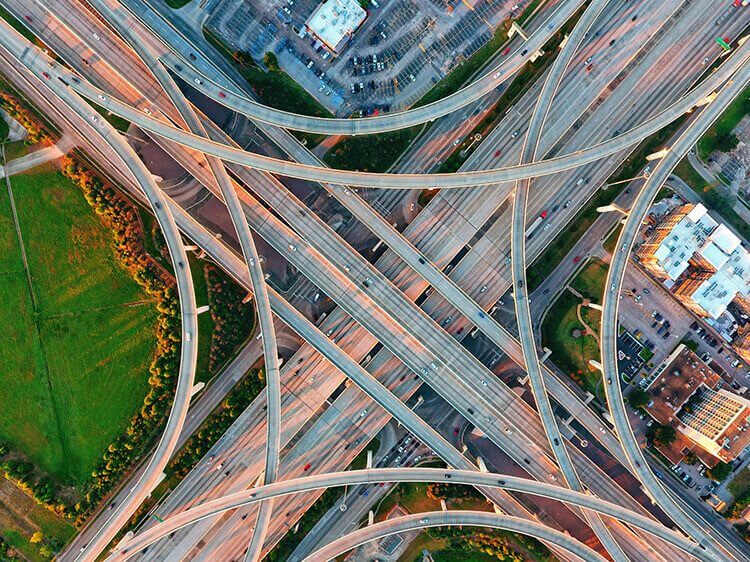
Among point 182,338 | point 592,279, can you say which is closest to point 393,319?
point 182,338

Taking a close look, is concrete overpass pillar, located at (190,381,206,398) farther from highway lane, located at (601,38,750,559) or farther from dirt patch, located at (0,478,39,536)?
highway lane, located at (601,38,750,559)

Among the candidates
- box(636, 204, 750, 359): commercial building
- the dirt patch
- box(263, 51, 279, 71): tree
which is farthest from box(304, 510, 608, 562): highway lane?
box(263, 51, 279, 71): tree

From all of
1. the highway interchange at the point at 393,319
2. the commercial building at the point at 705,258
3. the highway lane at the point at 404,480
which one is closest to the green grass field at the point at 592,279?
the commercial building at the point at 705,258

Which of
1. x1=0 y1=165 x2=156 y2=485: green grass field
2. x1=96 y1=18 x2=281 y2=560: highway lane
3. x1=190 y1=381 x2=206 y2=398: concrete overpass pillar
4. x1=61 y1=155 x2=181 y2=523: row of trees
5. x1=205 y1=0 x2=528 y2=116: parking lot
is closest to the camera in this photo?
x1=96 y1=18 x2=281 y2=560: highway lane

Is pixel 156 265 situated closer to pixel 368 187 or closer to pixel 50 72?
pixel 50 72

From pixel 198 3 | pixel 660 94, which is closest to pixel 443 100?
pixel 660 94

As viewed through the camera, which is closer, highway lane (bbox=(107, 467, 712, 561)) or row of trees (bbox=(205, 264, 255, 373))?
highway lane (bbox=(107, 467, 712, 561))
